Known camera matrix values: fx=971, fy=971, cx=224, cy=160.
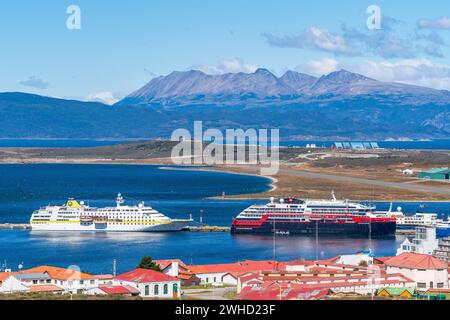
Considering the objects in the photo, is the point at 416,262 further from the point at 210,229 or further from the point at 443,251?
the point at 210,229

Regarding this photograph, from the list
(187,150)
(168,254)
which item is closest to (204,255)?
(168,254)

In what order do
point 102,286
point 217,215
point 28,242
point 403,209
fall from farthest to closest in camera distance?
point 403,209, point 217,215, point 28,242, point 102,286

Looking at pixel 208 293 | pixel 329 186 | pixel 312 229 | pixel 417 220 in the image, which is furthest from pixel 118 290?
pixel 329 186

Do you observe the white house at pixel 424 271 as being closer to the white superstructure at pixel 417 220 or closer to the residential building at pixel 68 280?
the residential building at pixel 68 280

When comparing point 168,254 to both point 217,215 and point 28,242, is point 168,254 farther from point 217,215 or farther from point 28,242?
point 217,215
